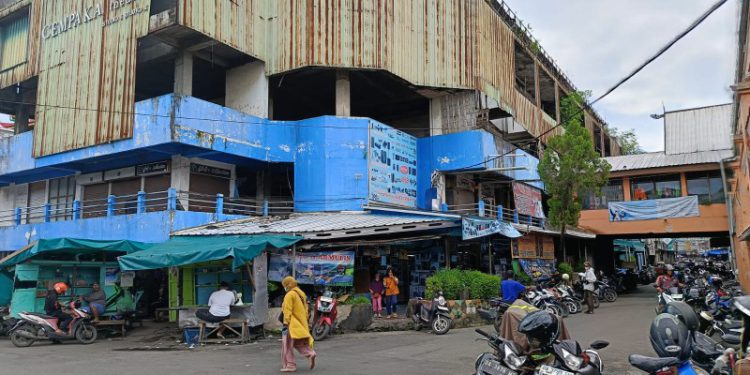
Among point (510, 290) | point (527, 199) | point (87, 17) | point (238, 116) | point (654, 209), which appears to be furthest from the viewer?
point (654, 209)

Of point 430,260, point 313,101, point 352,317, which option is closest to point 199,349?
point 352,317

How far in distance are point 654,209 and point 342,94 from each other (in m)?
17.4

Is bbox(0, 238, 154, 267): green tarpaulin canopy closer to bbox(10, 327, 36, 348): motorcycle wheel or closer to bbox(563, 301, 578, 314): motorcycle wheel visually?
bbox(10, 327, 36, 348): motorcycle wheel

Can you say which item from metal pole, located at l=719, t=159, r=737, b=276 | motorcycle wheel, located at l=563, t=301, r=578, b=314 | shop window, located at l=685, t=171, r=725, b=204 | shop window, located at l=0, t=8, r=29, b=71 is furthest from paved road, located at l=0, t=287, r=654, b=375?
shop window, located at l=0, t=8, r=29, b=71

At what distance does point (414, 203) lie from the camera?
22.6 m

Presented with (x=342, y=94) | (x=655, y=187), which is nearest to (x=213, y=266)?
(x=342, y=94)

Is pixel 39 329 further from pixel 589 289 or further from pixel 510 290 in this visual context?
pixel 589 289

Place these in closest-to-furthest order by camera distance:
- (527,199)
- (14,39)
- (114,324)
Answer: (114,324) < (14,39) < (527,199)

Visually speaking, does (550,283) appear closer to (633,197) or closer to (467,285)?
(467,285)

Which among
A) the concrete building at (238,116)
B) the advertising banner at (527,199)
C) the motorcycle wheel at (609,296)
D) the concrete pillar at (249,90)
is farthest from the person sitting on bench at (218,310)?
the motorcycle wheel at (609,296)

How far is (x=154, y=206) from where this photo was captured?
769 inches

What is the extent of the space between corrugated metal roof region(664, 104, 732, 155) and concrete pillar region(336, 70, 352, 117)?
727 inches

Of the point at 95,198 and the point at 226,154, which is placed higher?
the point at 226,154

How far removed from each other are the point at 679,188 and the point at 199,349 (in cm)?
2527
